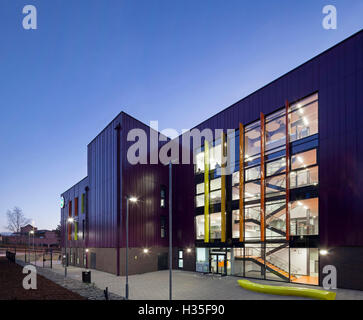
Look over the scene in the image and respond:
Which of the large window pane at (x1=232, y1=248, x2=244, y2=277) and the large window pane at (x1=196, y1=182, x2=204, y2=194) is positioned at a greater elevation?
the large window pane at (x1=196, y1=182, x2=204, y2=194)

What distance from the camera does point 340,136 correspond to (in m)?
22.0

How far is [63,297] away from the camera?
1858cm

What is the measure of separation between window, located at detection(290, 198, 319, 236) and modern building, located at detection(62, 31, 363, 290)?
0.08 metres

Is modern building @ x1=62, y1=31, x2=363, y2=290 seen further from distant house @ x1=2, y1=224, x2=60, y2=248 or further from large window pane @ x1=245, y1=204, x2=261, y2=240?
distant house @ x1=2, y1=224, x2=60, y2=248

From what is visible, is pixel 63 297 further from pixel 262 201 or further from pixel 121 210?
pixel 262 201

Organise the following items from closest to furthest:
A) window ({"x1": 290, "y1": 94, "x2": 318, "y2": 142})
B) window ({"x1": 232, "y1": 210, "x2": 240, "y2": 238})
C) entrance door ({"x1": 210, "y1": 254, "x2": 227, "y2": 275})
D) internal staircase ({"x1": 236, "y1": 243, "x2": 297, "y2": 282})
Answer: window ({"x1": 290, "y1": 94, "x2": 318, "y2": 142}) → internal staircase ({"x1": 236, "y1": 243, "x2": 297, "y2": 282}) → window ({"x1": 232, "y1": 210, "x2": 240, "y2": 238}) → entrance door ({"x1": 210, "y1": 254, "x2": 227, "y2": 275})

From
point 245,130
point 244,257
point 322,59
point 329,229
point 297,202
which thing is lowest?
point 244,257

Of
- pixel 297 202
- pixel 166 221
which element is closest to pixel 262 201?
pixel 297 202

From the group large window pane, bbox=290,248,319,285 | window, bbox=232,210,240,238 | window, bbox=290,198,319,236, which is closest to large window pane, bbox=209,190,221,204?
window, bbox=232,210,240,238

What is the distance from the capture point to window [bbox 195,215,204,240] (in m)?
33.6

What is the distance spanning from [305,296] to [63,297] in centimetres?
1561

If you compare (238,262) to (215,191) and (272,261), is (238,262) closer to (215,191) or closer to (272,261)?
(272,261)

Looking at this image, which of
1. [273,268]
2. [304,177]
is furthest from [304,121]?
[273,268]

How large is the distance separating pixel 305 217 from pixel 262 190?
4275 mm
